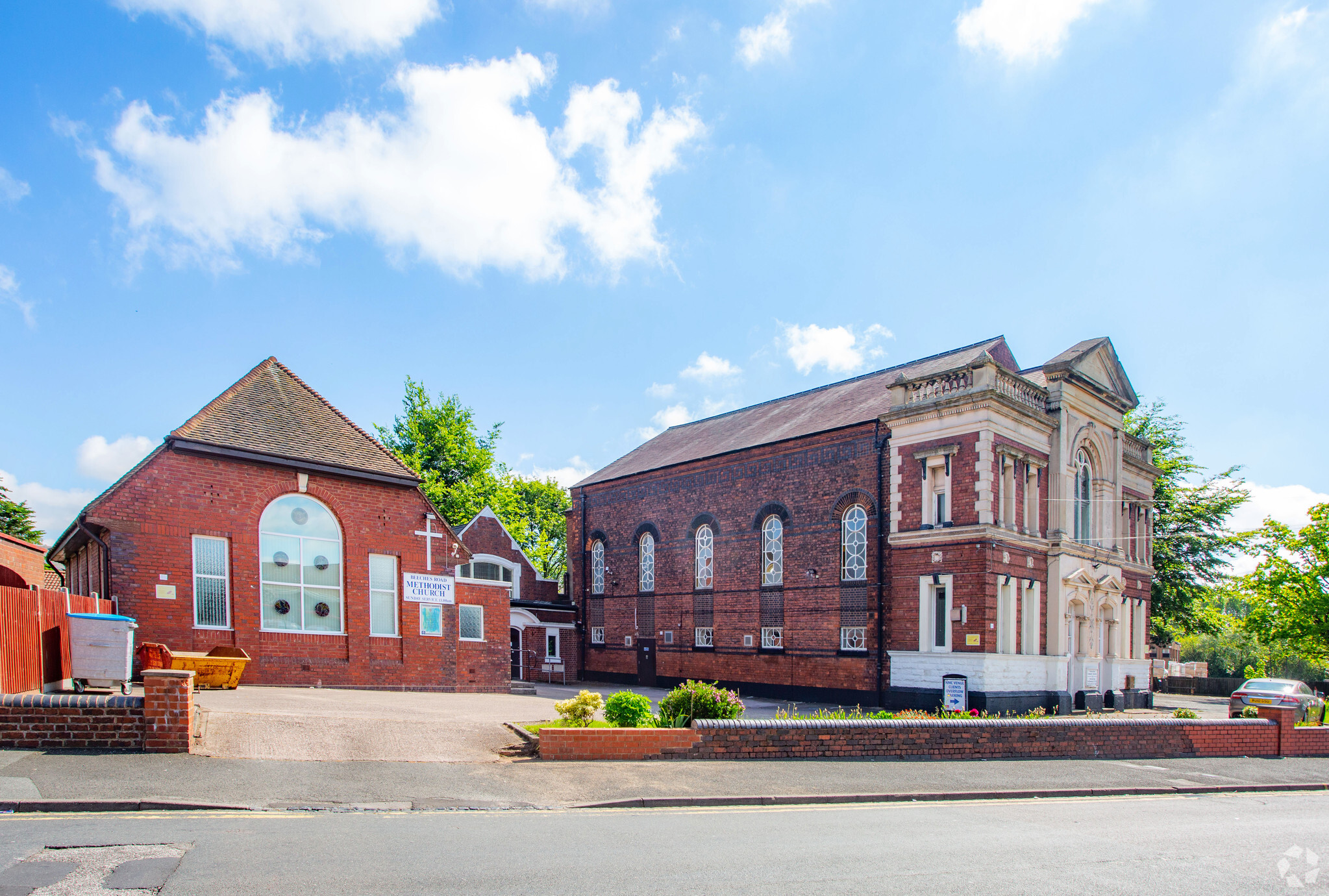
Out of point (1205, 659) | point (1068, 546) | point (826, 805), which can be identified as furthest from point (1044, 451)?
point (1205, 659)

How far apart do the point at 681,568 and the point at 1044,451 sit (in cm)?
1357

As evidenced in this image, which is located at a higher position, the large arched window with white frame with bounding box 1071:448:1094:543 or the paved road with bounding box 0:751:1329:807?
the large arched window with white frame with bounding box 1071:448:1094:543

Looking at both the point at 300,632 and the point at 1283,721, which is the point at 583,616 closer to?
the point at 300,632

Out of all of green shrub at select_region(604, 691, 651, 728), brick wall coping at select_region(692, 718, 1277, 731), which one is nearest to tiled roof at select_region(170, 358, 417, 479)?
green shrub at select_region(604, 691, 651, 728)

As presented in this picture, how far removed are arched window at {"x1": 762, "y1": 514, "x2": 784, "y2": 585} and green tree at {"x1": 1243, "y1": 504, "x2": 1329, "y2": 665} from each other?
2291 centimetres

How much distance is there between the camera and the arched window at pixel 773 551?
28328 millimetres

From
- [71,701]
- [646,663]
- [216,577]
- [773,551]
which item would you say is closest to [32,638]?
[71,701]

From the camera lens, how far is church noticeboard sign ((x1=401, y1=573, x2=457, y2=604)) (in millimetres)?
20844

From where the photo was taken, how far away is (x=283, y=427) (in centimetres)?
1958

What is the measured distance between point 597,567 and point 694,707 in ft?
78.0

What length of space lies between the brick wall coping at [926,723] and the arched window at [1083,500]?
12331mm

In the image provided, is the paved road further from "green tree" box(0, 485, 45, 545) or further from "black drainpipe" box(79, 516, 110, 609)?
"green tree" box(0, 485, 45, 545)

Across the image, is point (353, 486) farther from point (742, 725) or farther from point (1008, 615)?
point (1008, 615)

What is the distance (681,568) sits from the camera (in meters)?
31.9
